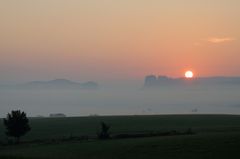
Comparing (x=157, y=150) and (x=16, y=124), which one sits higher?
(x=16, y=124)

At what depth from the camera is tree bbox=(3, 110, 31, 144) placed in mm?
71188

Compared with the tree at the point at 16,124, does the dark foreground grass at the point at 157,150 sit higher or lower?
lower

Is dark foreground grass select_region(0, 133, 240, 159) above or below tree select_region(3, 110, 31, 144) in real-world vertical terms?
below

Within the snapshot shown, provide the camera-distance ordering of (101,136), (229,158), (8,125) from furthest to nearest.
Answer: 1. (8,125)
2. (101,136)
3. (229,158)

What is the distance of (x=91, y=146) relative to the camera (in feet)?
169

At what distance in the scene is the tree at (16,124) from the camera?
234 feet

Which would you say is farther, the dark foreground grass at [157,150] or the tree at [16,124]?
the tree at [16,124]

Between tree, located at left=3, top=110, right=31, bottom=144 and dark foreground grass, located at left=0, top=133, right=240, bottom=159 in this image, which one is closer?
dark foreground grass, located at left=0, top=133, right=240, bottom=159

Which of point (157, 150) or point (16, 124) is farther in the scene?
point (16, 124)

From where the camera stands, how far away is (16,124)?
7162cm

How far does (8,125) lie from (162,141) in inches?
1125

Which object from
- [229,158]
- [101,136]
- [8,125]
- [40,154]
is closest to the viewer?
[229,158]

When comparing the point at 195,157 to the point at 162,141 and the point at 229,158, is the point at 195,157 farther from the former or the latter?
the point at 162,141

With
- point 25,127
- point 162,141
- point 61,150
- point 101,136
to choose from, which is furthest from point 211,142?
point 25,127
